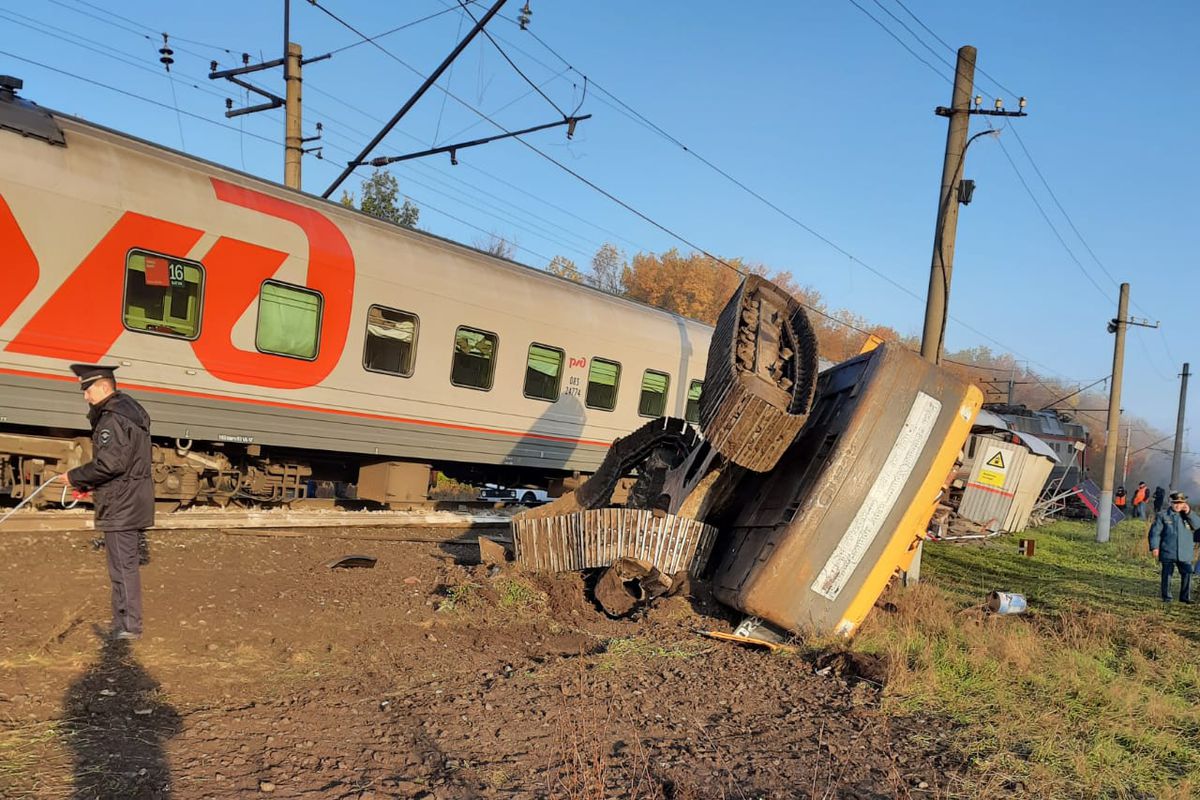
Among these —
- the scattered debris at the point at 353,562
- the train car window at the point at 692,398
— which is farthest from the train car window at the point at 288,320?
the train car window at the point at 692,398

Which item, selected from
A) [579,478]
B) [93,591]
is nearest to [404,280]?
[579,478]

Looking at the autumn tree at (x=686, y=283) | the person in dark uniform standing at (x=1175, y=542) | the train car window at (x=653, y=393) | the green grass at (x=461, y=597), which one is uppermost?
the autumn tree at (x=686, y=283)

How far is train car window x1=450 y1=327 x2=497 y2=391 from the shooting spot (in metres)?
11.8

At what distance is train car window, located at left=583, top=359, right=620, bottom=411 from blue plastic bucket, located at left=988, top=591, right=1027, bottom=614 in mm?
7322

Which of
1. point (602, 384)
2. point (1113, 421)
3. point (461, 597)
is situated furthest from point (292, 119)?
point (1113, 421)

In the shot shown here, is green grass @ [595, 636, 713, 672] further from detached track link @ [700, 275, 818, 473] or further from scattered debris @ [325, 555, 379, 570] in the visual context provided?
scattered debris @ [325, 555, 379, 570]

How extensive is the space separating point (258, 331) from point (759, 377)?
582cm

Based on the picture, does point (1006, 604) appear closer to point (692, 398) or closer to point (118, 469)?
point (118, 469)

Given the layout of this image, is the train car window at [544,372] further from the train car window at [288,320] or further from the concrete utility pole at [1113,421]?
the concrete utility pole at [1113,421]

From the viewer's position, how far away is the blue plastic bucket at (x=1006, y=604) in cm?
784

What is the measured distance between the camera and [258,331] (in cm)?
Result: 959

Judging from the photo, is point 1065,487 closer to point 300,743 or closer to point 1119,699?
point 1119,699

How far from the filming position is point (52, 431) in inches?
341

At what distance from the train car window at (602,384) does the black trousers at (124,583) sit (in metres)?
8.88
